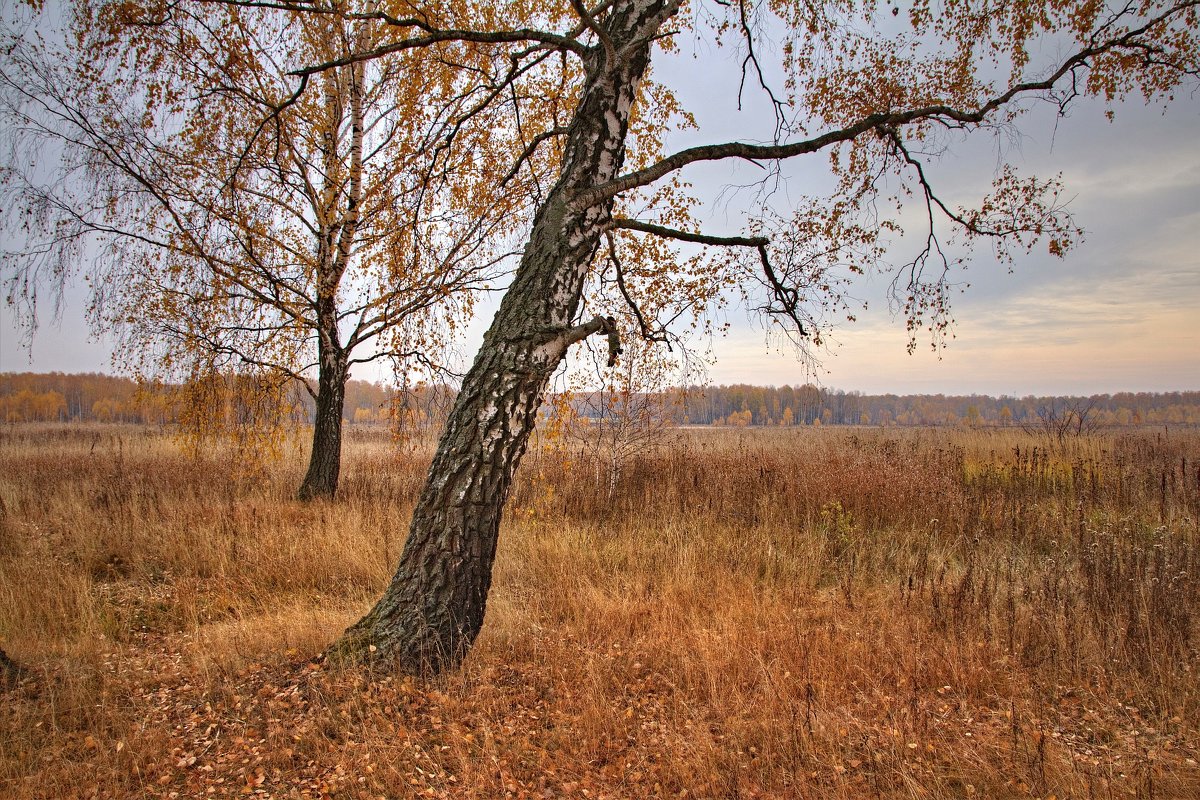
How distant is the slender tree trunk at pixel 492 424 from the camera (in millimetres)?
3402

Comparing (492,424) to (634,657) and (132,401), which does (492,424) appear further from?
(132,401)

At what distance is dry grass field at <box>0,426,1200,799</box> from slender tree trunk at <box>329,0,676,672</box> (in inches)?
12.2

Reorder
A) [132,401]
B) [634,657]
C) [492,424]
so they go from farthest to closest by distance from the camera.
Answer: [132,401] < [634,657] < [492,424]

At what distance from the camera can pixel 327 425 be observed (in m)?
8.72

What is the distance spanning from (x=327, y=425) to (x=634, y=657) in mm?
6659

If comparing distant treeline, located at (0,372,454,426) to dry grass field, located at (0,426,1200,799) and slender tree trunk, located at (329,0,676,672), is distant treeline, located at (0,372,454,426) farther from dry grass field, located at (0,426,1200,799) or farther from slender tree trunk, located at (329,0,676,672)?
slender tree trunk, located at (329,0,676,672)

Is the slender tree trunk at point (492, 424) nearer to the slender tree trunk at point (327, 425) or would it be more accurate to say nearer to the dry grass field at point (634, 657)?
the dry grass field at point (634, 657)

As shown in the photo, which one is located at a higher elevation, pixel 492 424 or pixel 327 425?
pixel 492 424

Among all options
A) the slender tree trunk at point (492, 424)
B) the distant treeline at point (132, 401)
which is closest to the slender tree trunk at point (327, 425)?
the distant treeline at point (132, 401)

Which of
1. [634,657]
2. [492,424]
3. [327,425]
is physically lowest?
[634,657]

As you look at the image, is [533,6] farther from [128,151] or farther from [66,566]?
[66,566]

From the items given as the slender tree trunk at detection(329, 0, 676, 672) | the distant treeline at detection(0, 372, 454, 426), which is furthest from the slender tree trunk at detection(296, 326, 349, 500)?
the slender tree trunk at detection(329, 0, 676, 672)

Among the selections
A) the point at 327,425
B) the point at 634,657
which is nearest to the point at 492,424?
the point at 634,657

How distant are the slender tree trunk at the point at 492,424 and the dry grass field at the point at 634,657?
0.31 metres
